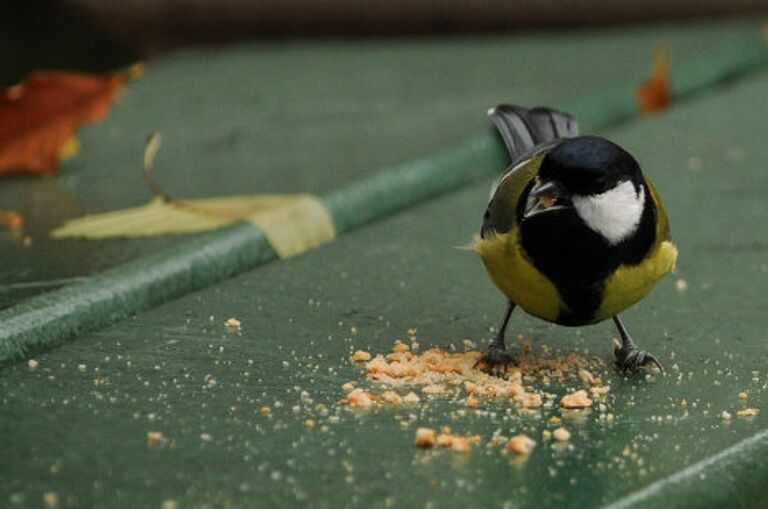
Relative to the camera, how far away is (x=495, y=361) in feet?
7.73

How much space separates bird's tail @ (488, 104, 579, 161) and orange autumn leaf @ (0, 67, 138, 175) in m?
1.06

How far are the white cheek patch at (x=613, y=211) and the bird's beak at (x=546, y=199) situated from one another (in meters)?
0.02

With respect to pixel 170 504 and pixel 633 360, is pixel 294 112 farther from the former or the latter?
pixel 170 504

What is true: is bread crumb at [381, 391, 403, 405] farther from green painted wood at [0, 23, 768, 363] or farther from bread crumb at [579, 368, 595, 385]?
green painted wood at [0, 23, 768, 363]

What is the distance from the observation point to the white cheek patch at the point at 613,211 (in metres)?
2.20

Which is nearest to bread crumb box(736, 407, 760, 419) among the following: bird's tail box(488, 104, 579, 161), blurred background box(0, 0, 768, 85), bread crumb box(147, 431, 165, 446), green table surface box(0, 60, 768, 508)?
green table surface box(0, 60, 768, 508)

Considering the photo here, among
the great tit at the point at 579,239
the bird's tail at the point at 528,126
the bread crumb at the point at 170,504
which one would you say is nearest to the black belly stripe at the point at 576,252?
the great tit at the point at 579,239

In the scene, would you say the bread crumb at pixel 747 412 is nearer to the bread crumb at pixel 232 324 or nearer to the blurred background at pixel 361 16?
the bread crumb at pixel 232 324

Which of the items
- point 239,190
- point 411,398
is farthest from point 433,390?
point 239,190

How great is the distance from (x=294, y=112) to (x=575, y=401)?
225 centimetres

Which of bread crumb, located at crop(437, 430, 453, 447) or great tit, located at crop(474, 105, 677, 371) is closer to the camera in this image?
bread crumb, located at crop(437, 430, 453, 447)

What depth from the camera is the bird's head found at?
2195 mm

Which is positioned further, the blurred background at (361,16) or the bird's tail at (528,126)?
the blurred background at (361,16)

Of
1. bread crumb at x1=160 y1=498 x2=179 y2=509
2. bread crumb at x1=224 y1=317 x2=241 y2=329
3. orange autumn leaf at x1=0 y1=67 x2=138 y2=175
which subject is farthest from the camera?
orange autumn leaf at x1=0 y1=67 x2=138 y2=175
